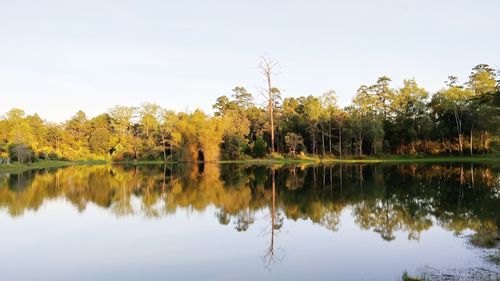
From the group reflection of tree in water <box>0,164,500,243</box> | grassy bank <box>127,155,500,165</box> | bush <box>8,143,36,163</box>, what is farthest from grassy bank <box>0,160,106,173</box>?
reflection of tree in water <box>0,164,500,243</box>

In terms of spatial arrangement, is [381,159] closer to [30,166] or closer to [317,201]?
[317,201]

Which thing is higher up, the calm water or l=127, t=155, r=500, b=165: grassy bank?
l=127, t=155, r=500, b=165: grassy bank

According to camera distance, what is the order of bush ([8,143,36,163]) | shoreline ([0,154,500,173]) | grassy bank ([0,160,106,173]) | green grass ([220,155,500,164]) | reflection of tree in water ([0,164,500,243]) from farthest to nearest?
bush ([8,143,36,163])
green grass ([220,155,500,164])
shoreline ([0,154,500,173])
grassy bank ([0,160,106,173])
reflection of tree in water ([0,164,500,243])

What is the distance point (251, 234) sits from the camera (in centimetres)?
1133

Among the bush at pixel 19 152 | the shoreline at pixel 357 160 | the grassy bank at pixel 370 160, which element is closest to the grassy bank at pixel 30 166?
the shoreline at pixel 357 160

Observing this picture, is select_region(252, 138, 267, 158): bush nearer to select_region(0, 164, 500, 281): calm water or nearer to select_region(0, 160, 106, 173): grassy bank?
select_region(0, 160, 106, 173): grassy bank

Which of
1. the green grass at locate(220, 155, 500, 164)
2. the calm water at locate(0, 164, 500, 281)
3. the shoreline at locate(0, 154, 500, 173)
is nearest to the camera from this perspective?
the calm water at locate(0, 164, 500, 281)

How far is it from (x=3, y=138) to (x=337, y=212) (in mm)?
60018

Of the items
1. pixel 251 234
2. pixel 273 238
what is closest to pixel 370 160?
pixel 251 234

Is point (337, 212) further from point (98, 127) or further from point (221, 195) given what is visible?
point (98, 127)

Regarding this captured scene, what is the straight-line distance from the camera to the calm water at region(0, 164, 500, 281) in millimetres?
8086

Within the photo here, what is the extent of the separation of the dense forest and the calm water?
3401 cm

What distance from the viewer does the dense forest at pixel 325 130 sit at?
5150cm

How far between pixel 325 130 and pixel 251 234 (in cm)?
4732
